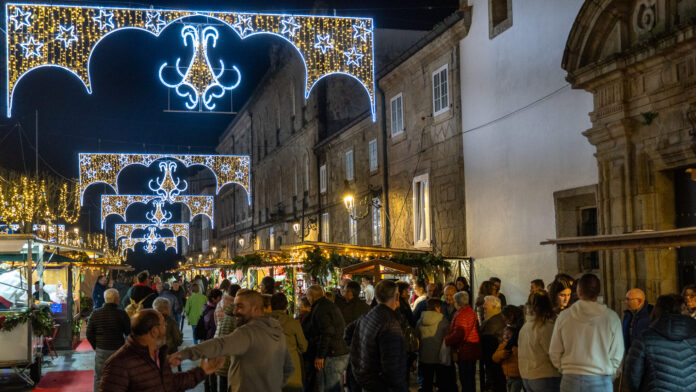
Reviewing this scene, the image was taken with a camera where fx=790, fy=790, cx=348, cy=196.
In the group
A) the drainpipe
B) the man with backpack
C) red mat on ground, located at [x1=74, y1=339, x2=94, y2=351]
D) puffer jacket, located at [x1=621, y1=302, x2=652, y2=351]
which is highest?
the drainpipe

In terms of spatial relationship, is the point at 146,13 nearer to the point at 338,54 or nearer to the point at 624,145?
the point at 338,54

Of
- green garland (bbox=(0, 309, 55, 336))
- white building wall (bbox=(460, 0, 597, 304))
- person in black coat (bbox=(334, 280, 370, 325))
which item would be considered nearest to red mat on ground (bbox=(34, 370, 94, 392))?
green garland (bbox=(0, 309, 55, 336))

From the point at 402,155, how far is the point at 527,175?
24.6 ft

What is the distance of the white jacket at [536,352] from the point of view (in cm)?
751

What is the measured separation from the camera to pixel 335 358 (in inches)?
408

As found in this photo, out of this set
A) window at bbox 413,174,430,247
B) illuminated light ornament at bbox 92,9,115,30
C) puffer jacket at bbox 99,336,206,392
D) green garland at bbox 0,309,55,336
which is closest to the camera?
puffer jacket at bbox 99,336,206,392

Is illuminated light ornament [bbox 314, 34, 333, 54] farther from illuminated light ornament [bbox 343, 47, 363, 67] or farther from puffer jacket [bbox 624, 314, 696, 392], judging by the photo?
puffer jacket [bbox 624, 314, 696, 392]

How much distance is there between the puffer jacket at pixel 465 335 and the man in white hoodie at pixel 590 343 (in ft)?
10.8

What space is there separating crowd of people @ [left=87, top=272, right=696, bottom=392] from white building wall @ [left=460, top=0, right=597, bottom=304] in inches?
210

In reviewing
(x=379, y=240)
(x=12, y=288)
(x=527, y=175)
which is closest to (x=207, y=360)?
(x=12, y=288)

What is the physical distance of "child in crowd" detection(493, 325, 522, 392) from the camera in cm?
893

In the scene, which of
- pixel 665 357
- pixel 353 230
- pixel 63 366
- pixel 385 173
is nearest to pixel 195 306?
pixel 63 366

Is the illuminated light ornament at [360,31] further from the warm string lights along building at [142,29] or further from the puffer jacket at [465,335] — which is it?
the puffer jacket at [465,335]

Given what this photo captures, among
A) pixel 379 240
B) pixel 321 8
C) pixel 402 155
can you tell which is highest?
pixel 321 8
